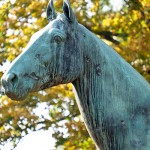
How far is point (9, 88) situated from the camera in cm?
320

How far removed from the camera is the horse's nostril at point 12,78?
3.18 m

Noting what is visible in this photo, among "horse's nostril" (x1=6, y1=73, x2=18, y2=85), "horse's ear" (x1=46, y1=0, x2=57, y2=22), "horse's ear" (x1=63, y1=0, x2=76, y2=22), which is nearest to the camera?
"horse's nostril" (x1=6, y1=73, x2=18, y2=85)

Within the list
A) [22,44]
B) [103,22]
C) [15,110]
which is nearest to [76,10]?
[103,22]

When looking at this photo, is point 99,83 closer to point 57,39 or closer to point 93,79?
point 93,79

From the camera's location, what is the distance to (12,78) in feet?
10.5

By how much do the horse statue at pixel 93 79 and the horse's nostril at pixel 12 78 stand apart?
9 cm

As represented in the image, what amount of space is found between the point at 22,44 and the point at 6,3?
3.87 ft

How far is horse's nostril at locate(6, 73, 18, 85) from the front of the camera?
10.4 ft

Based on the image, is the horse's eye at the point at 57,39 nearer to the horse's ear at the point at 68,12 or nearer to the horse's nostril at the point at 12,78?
the horse's ear at the point at 68,12

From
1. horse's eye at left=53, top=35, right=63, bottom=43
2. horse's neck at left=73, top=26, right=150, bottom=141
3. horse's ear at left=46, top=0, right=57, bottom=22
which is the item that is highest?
horse's ear at left=46, top=0, right=57, bottom=22

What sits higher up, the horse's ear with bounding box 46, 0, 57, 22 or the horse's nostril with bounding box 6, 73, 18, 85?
the horse's ear with bounding box 46, 0, 57, 22

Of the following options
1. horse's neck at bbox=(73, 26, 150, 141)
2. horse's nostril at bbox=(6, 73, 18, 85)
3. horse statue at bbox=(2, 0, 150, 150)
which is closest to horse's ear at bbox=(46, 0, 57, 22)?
horse statue at bbox=(2, 0, 150, 150)

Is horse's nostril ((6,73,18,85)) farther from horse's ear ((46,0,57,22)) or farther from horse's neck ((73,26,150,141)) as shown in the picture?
horse's ear ((46,0,57,22))

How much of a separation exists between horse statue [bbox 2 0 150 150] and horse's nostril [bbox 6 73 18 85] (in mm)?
93
